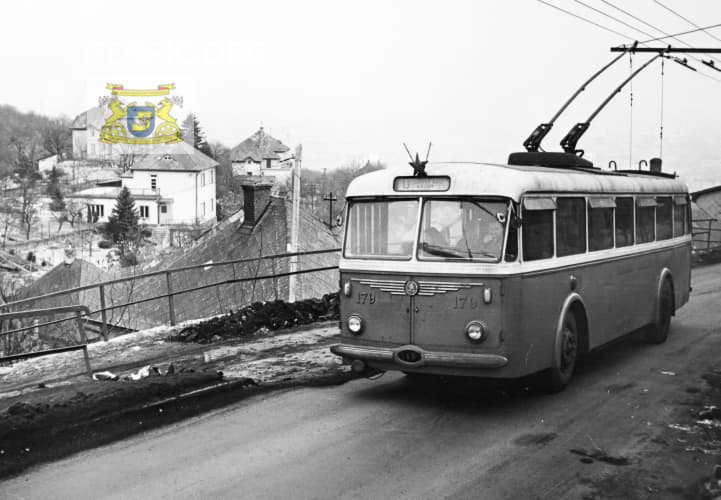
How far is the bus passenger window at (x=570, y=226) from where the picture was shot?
33.1ft

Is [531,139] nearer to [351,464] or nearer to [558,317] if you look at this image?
[558,317]

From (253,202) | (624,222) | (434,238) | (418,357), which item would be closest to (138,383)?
(418,357)

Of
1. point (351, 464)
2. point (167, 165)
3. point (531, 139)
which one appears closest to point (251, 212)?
point (531, 139)

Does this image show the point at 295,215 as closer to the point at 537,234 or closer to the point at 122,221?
the point at 537,234

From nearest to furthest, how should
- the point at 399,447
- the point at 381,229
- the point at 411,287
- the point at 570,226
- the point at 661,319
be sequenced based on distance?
1. the point at 399,447
2. the point at 411,287
3. the point at 381,229
4. the point at 570,226
5. the point at 661,319

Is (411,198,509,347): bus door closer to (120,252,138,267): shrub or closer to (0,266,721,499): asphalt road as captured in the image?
(0,266,721,499): asphalt road

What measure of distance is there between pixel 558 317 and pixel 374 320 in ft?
7.41

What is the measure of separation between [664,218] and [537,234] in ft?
17.7

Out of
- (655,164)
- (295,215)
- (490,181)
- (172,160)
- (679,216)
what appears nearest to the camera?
(490,181)

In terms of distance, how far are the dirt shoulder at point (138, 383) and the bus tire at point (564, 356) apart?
2.65 metres

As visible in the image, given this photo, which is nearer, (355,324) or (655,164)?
(355,324)

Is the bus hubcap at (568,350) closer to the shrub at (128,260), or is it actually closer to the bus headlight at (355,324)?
the bus headlight at (355,324)

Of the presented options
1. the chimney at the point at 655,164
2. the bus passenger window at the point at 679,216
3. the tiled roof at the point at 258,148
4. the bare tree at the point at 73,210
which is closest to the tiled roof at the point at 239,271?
the chimney at the point at 655,164

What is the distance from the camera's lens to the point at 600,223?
444 inches
